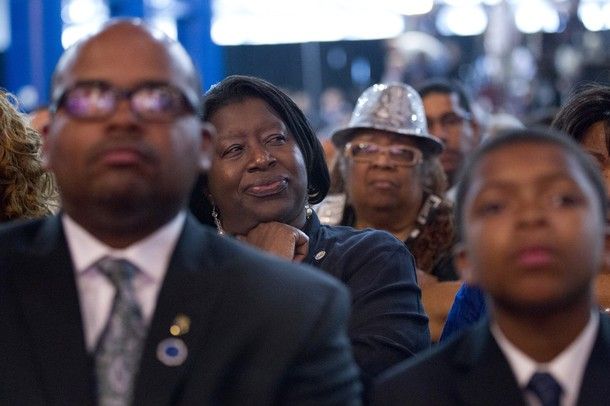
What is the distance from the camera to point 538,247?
7.15 feet

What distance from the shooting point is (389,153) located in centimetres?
496

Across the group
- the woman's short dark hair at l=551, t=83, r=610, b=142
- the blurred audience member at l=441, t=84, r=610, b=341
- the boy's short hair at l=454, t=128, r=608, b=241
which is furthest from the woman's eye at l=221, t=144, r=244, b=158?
the boy's short hair at l=454, t=128, r=608, b=241

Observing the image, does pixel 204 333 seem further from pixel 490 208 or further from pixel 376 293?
pixel 376 293

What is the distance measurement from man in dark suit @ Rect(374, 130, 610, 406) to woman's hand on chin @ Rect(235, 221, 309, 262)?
111 cm

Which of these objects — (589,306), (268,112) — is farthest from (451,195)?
(589,306)

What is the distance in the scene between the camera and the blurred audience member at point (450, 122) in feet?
21.4

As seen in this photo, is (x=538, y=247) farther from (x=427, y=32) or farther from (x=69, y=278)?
(x=427, y=32)

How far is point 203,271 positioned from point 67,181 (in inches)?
11.0

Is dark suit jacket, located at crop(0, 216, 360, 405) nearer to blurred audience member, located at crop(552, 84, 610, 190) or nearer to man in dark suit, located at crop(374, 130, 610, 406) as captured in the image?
man in dark suit, located at crop(374, 130, 610, 406)

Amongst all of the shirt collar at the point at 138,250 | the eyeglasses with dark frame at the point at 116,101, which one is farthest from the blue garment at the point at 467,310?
the eyeglasses with dark frame at the point at 116,101

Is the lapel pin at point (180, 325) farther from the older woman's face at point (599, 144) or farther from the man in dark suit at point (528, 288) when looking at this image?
the older woman's face at point (599, 144)

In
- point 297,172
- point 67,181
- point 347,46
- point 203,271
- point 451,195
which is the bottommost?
point 347,46

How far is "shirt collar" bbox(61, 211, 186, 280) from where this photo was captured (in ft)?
7.43

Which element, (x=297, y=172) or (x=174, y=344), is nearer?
(x=174, y=344)
